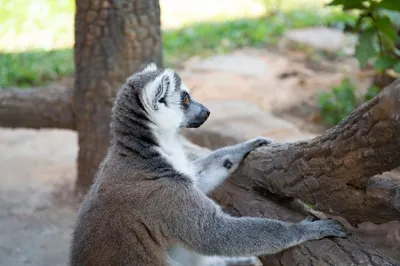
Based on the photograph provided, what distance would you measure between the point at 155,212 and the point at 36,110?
285 cm

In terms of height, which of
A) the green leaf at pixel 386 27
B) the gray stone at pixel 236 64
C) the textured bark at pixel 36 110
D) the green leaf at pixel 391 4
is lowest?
the gray stone at pixel 236 64

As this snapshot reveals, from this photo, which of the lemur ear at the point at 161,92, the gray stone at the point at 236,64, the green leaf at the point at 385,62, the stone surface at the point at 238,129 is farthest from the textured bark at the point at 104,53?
the gray stone at the point at 236,64

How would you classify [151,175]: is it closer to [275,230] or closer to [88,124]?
[275,230]

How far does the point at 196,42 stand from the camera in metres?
10.3

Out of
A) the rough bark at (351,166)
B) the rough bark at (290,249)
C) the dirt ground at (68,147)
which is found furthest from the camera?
the dirt ground at (68,147)

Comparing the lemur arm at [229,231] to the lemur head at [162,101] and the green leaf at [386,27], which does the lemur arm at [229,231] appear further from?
the green leaf at [386,27]

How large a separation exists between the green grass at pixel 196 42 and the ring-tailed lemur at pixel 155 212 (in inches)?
203

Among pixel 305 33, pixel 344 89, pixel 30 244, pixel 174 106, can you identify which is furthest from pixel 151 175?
pixel 305 33

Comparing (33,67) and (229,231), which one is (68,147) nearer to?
(33,67)

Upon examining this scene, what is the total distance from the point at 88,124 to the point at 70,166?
3.53 ft

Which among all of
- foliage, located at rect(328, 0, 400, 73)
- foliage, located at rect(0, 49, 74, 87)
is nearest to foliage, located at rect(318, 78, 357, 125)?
foliage, located at rect(328, 0, 400, 73)

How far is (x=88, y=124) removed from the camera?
5.31 m

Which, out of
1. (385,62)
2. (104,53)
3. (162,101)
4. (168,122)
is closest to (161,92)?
(162,101)

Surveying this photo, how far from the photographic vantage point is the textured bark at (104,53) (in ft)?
16.4
